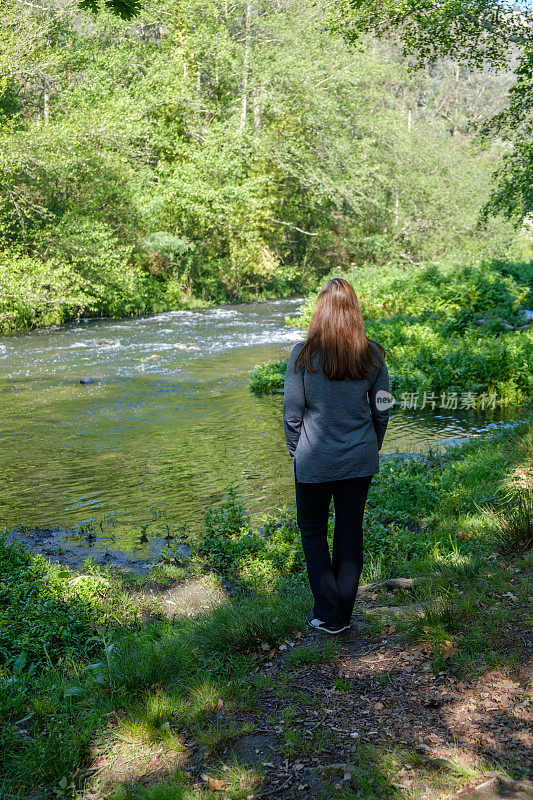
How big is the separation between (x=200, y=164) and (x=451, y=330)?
17521mm

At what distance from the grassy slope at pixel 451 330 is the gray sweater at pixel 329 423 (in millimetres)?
8927

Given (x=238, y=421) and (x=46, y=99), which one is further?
(x=46, y=99)

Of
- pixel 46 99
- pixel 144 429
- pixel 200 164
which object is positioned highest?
pixel 46 99

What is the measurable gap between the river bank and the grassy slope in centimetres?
679

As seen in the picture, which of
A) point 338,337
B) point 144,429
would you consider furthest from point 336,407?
point 144,429

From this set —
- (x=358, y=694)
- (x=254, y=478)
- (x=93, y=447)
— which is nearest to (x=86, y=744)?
(x=358, y=694)

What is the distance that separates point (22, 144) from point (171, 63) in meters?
11.6

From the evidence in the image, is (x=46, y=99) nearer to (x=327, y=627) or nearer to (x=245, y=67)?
(x=245, y=67)

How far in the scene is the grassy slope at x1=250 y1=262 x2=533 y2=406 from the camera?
40.4ft

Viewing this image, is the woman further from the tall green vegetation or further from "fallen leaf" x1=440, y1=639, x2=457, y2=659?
the tall green vegetation

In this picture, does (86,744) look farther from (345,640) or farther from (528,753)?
(528,753)

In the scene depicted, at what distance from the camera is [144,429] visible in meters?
11.8

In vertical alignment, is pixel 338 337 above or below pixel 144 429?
above

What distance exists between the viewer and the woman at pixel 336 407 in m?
3.74
